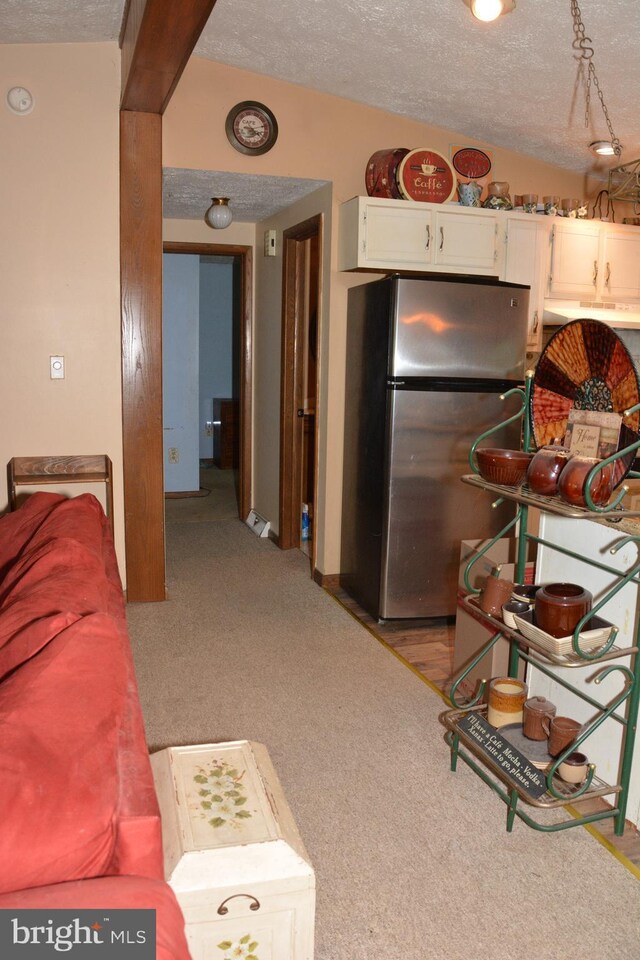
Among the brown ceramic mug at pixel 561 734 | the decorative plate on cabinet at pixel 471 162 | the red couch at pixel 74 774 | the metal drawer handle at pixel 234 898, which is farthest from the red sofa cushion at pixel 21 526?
the decorative plate on cabinet at pixel 471 162

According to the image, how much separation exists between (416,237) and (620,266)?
1.37 m

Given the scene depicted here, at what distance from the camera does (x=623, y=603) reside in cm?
224

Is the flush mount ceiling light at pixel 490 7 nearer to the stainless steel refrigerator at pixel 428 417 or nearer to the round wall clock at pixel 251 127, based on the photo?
the stainless steel refrigerator at pixel 428 417

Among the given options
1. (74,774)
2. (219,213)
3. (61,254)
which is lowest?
(74,774)

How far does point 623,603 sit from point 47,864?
177 cm

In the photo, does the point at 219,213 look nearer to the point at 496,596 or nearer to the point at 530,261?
the point at 530,261

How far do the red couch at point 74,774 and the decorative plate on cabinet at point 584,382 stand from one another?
4.32 feet

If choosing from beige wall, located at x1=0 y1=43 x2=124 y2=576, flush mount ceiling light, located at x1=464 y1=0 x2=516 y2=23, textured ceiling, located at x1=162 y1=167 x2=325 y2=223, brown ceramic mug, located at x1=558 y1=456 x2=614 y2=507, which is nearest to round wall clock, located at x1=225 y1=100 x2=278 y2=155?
textured ceiling, located at x1=162 y1=167 x2=325 y2=223

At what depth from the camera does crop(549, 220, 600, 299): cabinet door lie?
427 cm

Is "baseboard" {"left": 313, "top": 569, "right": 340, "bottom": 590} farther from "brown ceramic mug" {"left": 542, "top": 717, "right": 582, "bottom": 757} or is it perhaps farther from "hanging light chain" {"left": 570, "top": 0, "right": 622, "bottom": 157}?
"hanging light chain" {"left": 570, "top": 0, "right": 622, "bottom": 157}

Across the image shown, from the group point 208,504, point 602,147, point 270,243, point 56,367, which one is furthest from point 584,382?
point 208,504

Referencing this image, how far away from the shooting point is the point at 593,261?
4.37m

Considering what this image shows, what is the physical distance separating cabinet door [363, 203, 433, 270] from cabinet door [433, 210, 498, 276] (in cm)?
7

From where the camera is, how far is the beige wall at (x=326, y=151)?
384 centimetres
